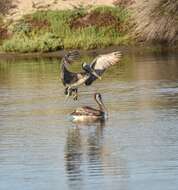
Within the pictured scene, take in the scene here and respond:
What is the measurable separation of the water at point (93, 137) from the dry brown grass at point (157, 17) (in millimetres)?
5983

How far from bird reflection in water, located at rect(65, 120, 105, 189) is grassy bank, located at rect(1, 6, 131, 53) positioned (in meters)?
18.1

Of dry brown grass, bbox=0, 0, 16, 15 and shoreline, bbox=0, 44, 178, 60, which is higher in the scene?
dry brown grass, bbox=0, 0, 16, 15

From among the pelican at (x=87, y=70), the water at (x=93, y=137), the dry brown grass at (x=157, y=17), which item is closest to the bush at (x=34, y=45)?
the dry brown grass at (x=157, y=17)

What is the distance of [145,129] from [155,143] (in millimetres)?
1393

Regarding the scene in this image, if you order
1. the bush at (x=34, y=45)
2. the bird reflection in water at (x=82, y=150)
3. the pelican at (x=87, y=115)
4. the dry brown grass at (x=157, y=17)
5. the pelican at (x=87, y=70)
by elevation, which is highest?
the dry brown grass at (x=157, y=17)

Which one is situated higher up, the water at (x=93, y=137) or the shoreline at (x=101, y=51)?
the shoreline at (x=101, y=51)

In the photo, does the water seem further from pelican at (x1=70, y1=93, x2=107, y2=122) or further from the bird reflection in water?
pelican at (x1=70, y1=93, x2=107, y2=122)

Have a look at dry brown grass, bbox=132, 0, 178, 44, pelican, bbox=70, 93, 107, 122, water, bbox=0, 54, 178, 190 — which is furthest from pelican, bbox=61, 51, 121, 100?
dry brown grass, bbox=132, 0, 178, 44

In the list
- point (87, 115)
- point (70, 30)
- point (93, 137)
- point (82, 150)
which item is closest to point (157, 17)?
point (70, 30)

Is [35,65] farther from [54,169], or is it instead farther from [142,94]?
[54,169]

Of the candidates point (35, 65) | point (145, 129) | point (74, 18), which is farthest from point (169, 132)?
point (74, 18)

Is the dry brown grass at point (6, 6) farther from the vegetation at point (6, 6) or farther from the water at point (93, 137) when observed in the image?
the water at point (93, 137)

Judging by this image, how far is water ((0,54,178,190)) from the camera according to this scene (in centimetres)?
1290

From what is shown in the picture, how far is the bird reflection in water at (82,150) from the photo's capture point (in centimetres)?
1329
